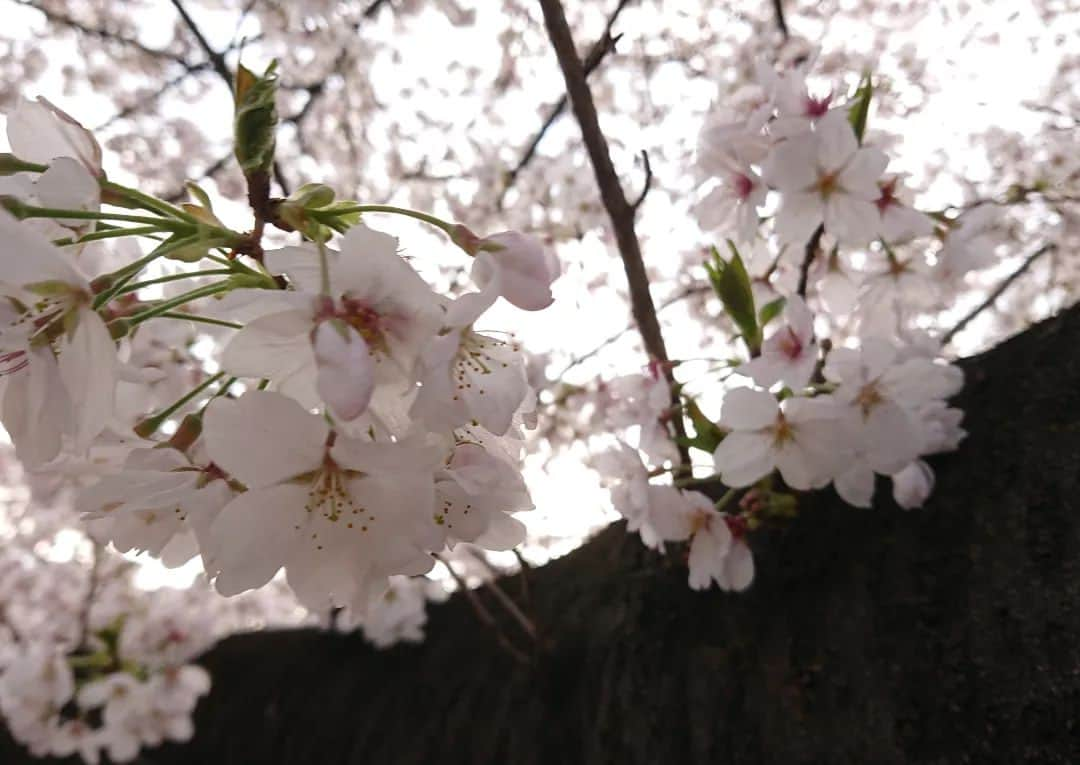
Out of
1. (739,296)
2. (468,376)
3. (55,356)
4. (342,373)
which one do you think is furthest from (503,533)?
(739,296)

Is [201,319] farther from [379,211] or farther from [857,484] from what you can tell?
[857,484]

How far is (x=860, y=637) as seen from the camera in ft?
3.72

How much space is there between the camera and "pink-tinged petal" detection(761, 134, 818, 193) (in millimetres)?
1048

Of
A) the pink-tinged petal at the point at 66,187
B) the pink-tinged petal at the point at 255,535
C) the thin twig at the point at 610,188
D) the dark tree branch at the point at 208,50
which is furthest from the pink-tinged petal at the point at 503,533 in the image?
the dark tree branch at the point at 208,50

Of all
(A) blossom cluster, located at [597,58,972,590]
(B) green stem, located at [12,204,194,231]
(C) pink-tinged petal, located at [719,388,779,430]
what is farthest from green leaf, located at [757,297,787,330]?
(B) green stem, located at [12,204,194,231]

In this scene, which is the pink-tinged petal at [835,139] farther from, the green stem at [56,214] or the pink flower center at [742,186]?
the green stem at [56,214]

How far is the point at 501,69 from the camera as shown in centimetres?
325

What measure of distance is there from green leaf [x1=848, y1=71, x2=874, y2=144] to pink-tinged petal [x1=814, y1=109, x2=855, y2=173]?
0.10 meters

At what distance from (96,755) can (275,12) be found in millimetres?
2477

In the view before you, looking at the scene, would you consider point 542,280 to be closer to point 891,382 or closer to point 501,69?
point 891,382

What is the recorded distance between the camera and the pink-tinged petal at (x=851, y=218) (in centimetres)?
109

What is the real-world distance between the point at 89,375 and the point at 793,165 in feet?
2.89

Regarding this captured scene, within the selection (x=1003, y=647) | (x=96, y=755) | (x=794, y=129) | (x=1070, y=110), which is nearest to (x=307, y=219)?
(x=794, y=129)

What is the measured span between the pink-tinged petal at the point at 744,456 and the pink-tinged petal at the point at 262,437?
0.62 meters
